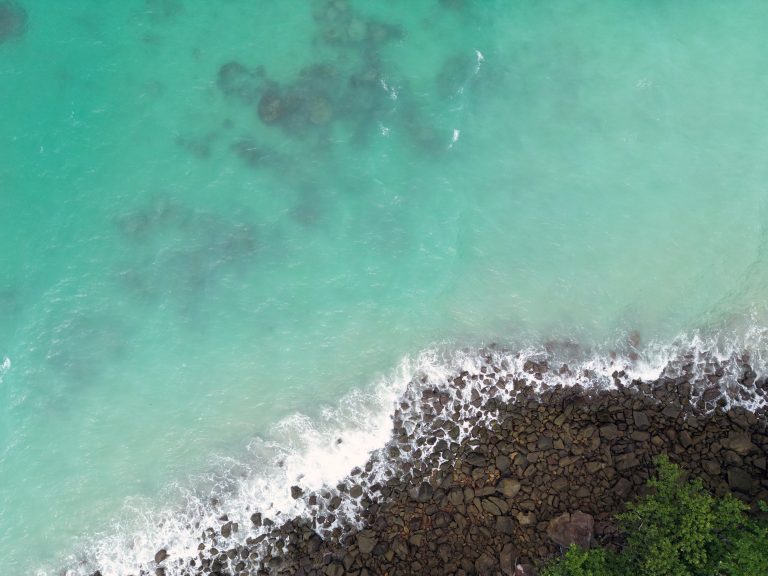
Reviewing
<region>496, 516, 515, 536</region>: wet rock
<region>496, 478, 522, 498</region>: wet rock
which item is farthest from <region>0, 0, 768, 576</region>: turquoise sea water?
<region>496, 516, 515, 536</region>: wet rock

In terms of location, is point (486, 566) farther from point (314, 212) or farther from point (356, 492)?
point (314, 212)

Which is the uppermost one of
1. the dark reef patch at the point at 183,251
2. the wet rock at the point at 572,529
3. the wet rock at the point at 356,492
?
the dark reef patch at the point at 183,251

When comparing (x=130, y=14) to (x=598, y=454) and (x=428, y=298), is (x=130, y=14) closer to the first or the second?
(x=428, y=298)

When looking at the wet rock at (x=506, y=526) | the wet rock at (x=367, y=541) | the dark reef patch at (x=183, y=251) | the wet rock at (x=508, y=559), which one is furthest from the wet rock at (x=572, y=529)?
the dark reef patch at (x=183, y=251)

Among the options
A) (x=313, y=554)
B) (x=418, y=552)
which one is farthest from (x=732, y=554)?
(x=313, y=554)

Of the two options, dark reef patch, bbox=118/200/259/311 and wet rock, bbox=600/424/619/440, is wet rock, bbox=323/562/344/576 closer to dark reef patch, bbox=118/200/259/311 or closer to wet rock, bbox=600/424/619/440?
wet rock, bbox=600/424/619/440

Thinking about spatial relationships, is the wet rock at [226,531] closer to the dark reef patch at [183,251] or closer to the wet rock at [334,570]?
the wet rock at [334,570]
